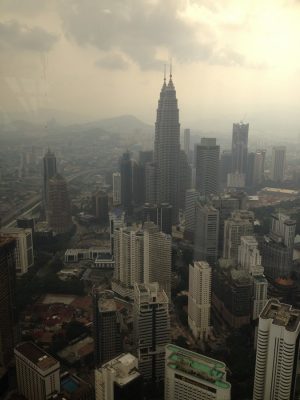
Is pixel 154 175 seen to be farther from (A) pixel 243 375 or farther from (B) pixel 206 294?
(A) pixel 243 375

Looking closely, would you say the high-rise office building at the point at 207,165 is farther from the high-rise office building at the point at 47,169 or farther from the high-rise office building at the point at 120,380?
the high-rise office building at the point at 120,380


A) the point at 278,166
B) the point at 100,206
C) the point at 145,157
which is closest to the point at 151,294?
the point at 100,206

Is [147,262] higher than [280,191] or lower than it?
lower

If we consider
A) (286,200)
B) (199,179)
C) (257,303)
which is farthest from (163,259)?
(286,200)

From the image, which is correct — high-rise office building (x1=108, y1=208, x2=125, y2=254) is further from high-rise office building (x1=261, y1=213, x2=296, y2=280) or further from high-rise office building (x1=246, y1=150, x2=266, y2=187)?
high-rise office building (x1=246, y1=150, x2=266, y2=187)

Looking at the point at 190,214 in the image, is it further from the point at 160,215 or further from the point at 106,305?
the point at 106,305

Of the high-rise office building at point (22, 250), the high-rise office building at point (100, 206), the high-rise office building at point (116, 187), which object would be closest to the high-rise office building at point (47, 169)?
the high-rise office building at point (100, 206)

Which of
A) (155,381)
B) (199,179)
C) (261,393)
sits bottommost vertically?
(155,381)
